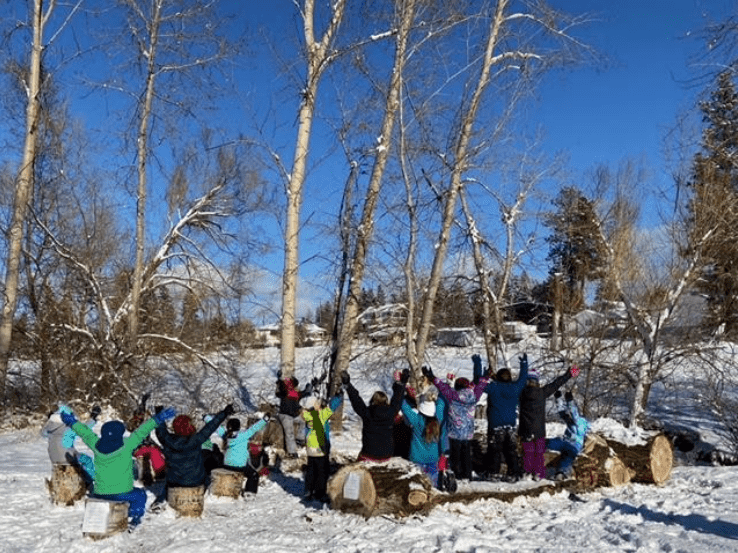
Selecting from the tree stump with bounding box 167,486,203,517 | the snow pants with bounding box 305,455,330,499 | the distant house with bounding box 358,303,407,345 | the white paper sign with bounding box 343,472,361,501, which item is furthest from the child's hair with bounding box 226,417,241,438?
the distant house with bounding box 358,303,407,345

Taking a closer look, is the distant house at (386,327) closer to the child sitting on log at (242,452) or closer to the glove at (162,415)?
the child sitting on log at (242,452)

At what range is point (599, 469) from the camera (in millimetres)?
9156

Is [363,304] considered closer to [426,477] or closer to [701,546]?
[426,477]

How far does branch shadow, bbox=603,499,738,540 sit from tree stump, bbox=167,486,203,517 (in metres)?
4.96

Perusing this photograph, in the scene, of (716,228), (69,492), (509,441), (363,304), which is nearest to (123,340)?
(363,304)

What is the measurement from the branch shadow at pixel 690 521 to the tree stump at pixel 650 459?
5.87ft

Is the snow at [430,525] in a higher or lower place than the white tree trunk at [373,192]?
lower

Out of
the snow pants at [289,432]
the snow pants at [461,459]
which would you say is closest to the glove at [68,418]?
the snow pants at [289,432]

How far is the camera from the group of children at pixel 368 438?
7.22 metres

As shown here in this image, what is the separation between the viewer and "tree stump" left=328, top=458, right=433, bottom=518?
7438 millimetres

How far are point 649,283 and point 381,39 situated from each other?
361 inches

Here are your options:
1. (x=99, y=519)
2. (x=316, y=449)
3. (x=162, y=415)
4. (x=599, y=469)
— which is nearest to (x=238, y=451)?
(x=316, y=449)

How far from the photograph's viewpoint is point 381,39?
1397 cm

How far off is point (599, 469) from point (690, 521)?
2.23 m
